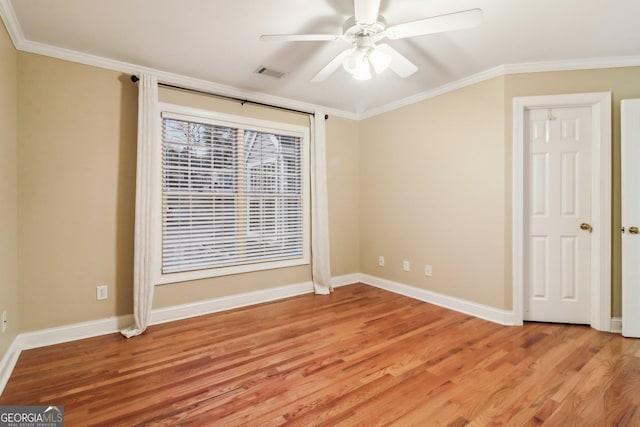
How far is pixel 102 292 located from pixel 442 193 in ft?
12.3

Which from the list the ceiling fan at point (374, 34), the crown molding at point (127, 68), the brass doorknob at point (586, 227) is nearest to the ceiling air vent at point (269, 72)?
the crown molding at point (127, 68)

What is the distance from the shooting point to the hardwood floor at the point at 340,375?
1784mm

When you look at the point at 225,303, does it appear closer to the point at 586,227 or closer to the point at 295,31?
the point at 295,31

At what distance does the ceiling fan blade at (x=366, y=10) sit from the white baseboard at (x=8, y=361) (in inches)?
130

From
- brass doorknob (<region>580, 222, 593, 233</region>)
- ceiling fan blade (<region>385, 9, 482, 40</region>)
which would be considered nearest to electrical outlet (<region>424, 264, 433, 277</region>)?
brass doorknob (<region>580, 222, 593, 233</region>)

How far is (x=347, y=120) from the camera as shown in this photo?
4.68 metres

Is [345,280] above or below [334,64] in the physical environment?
below

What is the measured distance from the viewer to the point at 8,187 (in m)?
2.32

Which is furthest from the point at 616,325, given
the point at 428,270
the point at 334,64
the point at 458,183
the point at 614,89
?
the point at 334,64

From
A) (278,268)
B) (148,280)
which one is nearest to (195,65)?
(148,280)

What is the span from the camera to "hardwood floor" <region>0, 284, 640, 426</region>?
178 centimetres

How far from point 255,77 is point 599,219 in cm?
370

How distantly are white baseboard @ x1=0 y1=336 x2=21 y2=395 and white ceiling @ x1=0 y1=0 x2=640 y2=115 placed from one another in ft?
7.96

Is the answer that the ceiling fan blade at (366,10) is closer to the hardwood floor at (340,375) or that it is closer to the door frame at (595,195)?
the door frame at (595,195)
